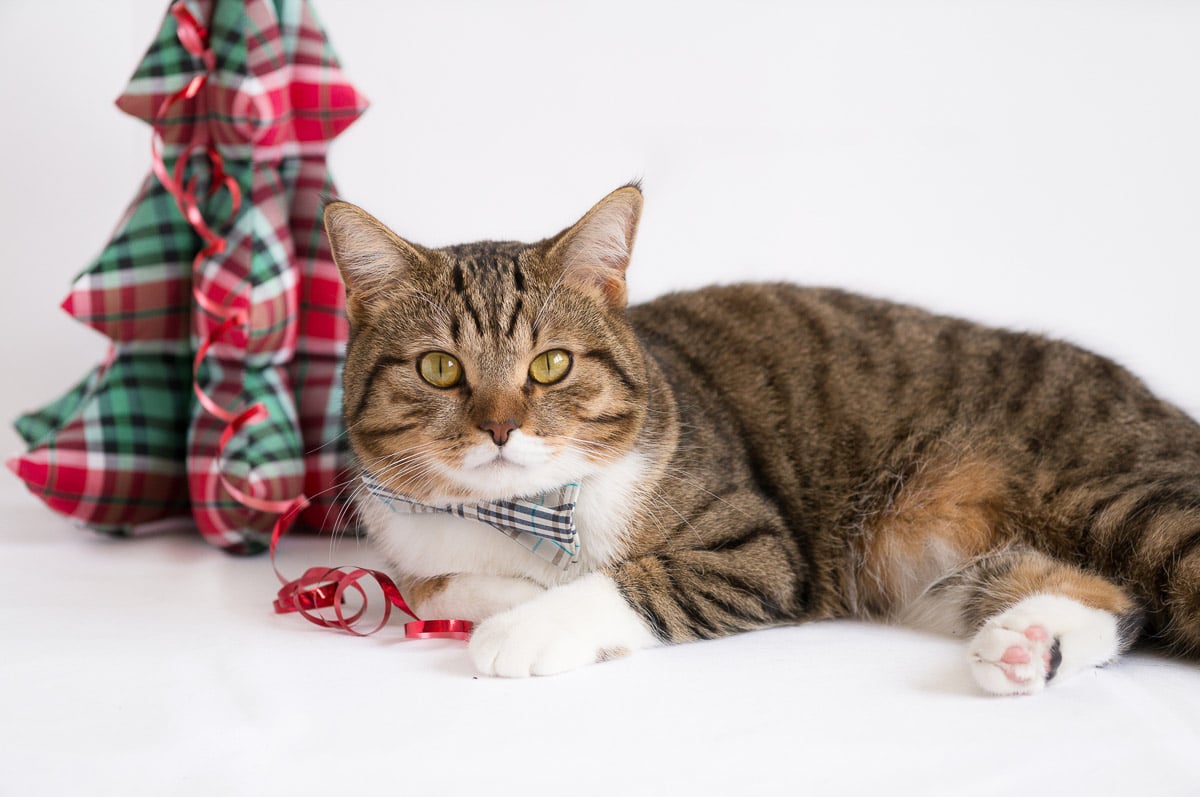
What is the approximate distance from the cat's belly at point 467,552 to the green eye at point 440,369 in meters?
0.31

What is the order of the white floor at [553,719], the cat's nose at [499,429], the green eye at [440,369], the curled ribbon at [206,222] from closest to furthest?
the white floor at [553,719] → the cat's nose at [499,429] → the green eye at [440,369] → the curled ribbon at [206,222]

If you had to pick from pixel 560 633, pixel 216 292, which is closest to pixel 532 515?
pixel 560 633

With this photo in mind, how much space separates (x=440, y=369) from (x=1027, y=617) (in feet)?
3.88

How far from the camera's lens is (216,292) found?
2.73 m

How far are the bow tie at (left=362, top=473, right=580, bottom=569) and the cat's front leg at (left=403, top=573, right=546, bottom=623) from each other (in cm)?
9

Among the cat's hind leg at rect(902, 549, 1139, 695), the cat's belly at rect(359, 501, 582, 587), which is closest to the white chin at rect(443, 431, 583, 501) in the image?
the cat's belly at rect(359, 501, 582, 587)

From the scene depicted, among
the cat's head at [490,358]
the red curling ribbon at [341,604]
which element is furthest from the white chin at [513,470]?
the red curling ribbon at [341,604]

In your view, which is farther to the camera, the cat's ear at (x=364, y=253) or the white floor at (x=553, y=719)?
the cat's ear at (x=364, y=253)

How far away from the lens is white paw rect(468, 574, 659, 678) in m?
1.85

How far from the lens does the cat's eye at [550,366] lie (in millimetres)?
2018

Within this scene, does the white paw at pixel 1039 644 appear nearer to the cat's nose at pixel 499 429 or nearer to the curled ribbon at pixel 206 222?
the cat's nose at pixel 499 429

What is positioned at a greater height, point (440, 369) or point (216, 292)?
point (440, 369)

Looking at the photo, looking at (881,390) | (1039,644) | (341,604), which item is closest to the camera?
(1039,644)

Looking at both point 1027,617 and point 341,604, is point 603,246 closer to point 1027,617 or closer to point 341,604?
point 341,604
